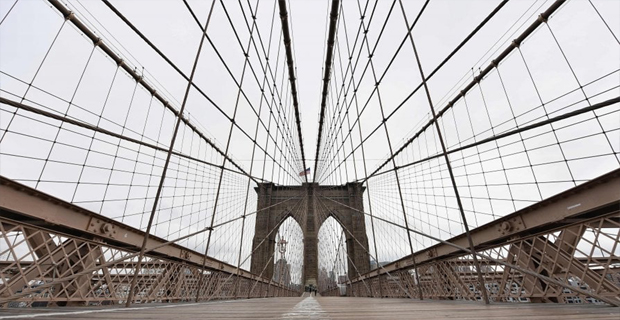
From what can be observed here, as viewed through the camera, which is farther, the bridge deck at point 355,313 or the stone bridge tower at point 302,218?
the stone bridge tower at point 302,218

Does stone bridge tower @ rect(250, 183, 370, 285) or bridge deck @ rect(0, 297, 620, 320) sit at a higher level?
stone bridge tower @ rect(250, 183, 370, 285)

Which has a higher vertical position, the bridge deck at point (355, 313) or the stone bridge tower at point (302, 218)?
the stone bridge tower at point (302, 218)

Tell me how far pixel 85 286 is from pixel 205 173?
1488 centimetres

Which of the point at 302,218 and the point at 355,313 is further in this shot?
the point at 302,218

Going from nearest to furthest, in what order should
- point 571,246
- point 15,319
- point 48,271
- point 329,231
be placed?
point 15,319 < point 571,246 < point 48,271 < point 329,231

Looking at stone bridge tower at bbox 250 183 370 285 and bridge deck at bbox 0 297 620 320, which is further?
stone bridge tower at bbox 250 183 370 285

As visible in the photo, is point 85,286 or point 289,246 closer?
point 85,286

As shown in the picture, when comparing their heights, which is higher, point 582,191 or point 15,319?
point 582,191

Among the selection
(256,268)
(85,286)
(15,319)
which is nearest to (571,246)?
(15,319)

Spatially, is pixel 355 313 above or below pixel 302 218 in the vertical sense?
below

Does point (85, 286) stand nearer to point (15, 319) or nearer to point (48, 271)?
point (48, 271)

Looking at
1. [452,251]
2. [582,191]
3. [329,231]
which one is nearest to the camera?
[582,191]

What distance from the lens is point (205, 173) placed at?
2023 centimetres

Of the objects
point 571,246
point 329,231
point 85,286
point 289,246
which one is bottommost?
point 85,286
